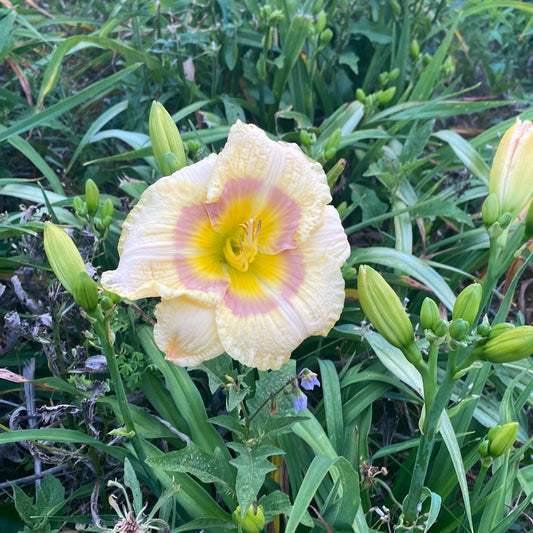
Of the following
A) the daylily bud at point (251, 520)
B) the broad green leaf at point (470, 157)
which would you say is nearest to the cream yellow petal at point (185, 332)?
the daylily bud at point (251, 520)

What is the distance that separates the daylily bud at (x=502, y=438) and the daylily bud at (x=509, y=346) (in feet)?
0.58

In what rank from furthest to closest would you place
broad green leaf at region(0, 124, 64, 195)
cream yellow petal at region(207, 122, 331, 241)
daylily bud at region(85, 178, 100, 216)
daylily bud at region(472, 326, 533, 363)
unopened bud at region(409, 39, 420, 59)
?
unopened bud at region(409, 39, 420, 59) → broad green leaf at region(0, 124, 64, 195) → daylily bud at region(85, 178, 100, 216) → cream yellow petal at region(207, 122, 331, 241) → daylily bud at region(472, 326, 533, 363)

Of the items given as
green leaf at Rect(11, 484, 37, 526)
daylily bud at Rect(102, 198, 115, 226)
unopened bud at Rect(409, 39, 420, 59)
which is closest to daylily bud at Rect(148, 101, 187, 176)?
daylily bud at Rect(102, 198, 115, 226)

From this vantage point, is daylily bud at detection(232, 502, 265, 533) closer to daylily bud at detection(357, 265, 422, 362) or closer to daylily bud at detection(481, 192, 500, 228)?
daylily bud at detection(357, 265, 422, 362)

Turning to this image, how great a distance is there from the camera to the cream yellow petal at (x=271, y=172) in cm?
90

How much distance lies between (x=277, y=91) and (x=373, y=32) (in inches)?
16.8

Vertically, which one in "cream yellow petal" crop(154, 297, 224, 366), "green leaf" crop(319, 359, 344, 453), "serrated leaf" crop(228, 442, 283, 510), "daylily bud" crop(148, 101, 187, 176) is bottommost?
"green leaf" crop(319, 359, 344, 453)

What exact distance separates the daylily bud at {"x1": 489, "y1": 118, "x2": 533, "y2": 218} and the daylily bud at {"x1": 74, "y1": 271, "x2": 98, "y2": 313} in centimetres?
67

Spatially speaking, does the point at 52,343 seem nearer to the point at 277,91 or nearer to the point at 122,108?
the point at 122,108

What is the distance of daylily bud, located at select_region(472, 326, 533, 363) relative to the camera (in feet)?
2.53

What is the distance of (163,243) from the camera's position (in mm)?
891

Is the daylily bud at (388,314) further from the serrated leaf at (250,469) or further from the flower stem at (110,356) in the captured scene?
the flower stem at (110,356)

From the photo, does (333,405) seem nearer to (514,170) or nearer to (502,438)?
(502,438)

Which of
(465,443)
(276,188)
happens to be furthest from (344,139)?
(465,443)
